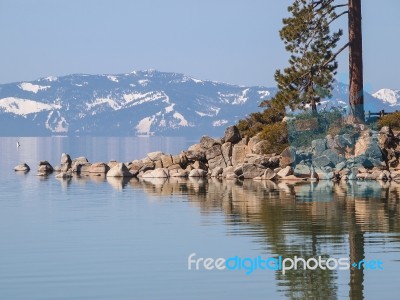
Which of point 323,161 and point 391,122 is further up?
point 391,122

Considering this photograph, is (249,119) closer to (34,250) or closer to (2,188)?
(2,188)

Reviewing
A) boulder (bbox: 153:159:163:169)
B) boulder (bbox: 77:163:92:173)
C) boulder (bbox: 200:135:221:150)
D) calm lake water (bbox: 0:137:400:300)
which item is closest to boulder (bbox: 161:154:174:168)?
boulder (bbox: 153:159:163:169)

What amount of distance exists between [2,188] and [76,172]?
1448 centimetres

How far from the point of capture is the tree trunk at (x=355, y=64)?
51.8 m

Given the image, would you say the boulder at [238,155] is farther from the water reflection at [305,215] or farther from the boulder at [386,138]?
the boulder at [386,138]

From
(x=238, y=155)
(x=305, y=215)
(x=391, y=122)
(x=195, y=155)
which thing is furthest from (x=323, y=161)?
(x=305, y=215)

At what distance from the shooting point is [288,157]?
5144 cm

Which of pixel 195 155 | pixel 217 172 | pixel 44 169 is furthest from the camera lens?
pixel 44 169

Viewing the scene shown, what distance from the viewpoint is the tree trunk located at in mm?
51812

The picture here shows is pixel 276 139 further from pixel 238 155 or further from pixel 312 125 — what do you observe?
pixel 238 155

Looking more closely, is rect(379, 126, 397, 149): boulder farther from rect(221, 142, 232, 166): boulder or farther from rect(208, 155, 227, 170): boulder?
rect(208, 155, 227, 170): boulder

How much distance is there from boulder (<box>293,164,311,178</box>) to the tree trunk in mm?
3746

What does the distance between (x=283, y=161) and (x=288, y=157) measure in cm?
56

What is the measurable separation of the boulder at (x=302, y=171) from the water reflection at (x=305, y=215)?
2646 millimetres
